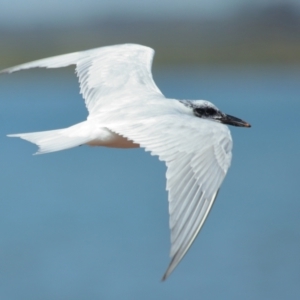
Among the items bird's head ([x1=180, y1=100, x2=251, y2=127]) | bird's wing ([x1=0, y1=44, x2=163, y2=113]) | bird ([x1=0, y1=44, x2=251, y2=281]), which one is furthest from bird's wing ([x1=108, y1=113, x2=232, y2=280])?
bird's head ([x1=180, y1=100, x2=251, y2=127])

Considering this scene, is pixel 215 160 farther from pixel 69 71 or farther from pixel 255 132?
pixel 69 71

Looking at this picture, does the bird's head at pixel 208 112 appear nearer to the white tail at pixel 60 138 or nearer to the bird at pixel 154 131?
the bird at pixel 154 131

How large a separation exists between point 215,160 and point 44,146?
3.45 ft

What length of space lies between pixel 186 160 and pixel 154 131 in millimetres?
359

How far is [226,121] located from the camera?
23.9 ft

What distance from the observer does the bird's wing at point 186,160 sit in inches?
207

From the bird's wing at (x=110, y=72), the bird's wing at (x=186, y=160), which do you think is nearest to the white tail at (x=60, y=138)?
the bird's wing at (x=186, y=160)

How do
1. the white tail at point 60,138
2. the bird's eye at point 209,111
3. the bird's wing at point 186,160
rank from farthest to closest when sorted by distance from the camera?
1. the bird's eye at point 209,111
2. the white tail at point 60,138
3. the bird's wing at point 186,160

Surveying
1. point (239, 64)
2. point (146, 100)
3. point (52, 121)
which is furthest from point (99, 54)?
point (239, 64)

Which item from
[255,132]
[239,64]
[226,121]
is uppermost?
[226,121]

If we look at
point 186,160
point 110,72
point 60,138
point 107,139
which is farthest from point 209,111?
point 186,160

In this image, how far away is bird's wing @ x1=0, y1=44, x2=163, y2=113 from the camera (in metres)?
7.11

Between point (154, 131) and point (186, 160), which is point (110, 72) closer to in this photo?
point (154, 131)

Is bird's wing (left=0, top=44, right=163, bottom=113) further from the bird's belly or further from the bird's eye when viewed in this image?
the bird's belly
